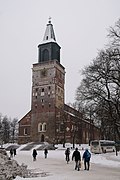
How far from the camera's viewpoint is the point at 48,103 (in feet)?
260

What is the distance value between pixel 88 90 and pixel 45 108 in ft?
161

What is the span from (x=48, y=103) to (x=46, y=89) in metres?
3.98

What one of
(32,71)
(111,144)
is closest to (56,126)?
(32,71)

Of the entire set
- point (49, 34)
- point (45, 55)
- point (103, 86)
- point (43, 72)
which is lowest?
point (103, 86)

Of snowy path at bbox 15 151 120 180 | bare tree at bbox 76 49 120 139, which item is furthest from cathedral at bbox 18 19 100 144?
snowy path at bbox 15 151 120 180

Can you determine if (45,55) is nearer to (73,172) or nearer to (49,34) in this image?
(49,34)

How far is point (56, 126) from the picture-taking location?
3002 inches

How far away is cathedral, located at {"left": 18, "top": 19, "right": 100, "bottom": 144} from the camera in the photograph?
75.6 m

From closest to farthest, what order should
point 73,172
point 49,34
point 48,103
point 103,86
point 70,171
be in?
1. point 73,172
2. point 70,171
3. point 103,86
4. point 48,103
5. point 49,34

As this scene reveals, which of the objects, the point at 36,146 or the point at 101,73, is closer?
the point at 101,73

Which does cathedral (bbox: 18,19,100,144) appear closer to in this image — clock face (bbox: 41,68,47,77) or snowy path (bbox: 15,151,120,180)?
clock face (bbox: 41,68,47,77)

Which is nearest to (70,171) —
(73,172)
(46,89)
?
(73,172)

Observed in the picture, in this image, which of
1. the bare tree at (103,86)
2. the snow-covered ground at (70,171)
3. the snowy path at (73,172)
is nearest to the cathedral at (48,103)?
the bare tree at (103,86)

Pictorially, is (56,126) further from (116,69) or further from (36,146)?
(116,69)
